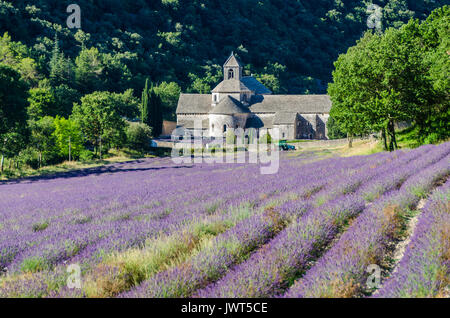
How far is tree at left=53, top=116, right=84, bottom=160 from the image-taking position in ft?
119

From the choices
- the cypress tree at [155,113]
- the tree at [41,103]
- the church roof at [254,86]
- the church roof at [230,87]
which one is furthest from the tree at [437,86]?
the church roof at [254,86]

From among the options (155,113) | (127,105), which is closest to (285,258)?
(155,113)

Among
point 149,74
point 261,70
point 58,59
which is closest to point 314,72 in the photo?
point 261,70

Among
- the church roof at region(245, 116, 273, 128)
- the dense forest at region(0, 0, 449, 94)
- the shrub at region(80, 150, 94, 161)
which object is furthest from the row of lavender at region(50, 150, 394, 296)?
the dense forest at region(0, 0, 449, 94)

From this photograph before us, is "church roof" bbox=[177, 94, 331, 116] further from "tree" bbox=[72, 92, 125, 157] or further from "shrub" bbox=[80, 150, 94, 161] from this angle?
"shrub" bbox=[80, 150, 94, 161]

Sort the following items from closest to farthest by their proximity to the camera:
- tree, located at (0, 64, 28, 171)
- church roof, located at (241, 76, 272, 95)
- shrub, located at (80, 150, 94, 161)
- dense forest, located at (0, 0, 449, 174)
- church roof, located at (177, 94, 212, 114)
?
tree, located at (0, 64, 28, 171), dense forest, located at (0, 0, 449, 174), shrub, located at (80, 150, 94, 161), church roof, located at (177, 94, 212, 114), church roof, located at (241, 76, 272, 95)

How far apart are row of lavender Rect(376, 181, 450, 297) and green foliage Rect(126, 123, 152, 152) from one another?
4275 cm

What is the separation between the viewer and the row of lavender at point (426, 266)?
9.78 ft

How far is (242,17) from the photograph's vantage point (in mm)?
136875

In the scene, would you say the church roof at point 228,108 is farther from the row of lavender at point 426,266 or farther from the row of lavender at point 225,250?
the row of lavender at point 426,266

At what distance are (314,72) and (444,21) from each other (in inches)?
4466

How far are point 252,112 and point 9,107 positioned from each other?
42756 millimetres

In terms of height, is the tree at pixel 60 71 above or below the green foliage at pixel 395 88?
above

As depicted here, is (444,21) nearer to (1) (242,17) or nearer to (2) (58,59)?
(2) (58,59)
